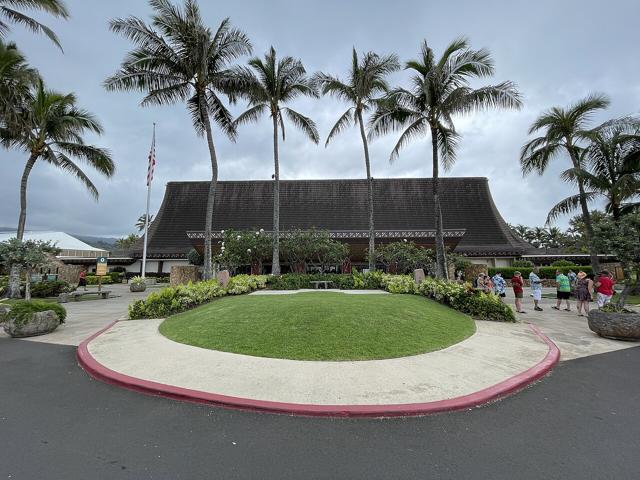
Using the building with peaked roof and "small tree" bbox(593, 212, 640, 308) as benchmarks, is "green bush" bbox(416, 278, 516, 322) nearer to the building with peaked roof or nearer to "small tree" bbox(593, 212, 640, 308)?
"small tree" bbox(593, 212, 640, 308)

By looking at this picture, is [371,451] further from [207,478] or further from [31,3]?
[31,3]

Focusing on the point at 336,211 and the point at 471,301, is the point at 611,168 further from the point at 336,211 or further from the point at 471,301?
the point at 336,211

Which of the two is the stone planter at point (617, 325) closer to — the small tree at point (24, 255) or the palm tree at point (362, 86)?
the palm tree at point (362, 86)

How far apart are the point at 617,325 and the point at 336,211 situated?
89.0 ft

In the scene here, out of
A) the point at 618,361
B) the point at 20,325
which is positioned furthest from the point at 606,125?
the point at 20,325

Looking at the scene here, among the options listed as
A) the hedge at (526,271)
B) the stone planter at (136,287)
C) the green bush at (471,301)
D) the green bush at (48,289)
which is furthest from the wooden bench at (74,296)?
the hedge at (526,271)

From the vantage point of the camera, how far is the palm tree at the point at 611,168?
674 inches

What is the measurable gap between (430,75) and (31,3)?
1689 cm

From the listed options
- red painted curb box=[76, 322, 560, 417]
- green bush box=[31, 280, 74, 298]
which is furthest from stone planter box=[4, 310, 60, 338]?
green bush box=[31, 280, 74, 298]

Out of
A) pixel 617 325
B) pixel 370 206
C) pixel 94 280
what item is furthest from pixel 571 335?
pixel 94 280

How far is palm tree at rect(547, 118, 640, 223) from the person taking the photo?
17.1 meters

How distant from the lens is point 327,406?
414 centimetres

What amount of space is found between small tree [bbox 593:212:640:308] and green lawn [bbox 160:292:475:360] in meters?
4.24

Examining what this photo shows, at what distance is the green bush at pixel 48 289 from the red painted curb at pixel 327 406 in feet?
60.8
